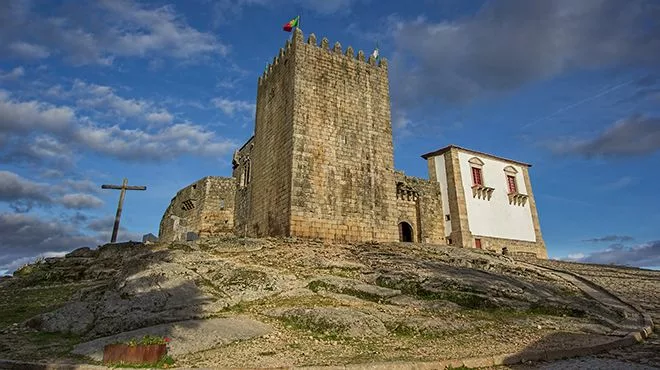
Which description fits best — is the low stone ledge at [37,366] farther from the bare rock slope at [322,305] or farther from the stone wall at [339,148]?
the stone wall at [339,148]

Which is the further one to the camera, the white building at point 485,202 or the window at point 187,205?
the window at point 187,205

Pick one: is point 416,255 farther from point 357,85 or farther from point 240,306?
point 357,85

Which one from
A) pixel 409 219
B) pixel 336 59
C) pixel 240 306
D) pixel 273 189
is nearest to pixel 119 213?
pixel 273 189

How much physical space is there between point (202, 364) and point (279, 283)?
4.97m

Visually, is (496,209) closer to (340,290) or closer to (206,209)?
(206,209)

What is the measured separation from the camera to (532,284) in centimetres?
1225

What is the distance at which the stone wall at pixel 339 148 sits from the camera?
56.7ft

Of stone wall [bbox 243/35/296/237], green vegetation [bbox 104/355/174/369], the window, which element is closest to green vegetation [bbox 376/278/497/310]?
green vegetation [bbox 104/355/174/369]

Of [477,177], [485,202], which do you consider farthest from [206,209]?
[485,202]

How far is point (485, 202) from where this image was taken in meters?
29.9

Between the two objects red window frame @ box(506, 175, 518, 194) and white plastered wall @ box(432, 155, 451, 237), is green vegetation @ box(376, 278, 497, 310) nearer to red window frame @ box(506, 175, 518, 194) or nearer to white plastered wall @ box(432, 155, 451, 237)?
white plastered wall @ box(432, 155, 451, 237)

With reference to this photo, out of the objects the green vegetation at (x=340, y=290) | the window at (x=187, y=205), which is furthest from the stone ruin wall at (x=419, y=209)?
the green vegetation at (x=340, y=290)

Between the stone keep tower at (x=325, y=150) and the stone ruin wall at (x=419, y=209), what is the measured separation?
8.88m

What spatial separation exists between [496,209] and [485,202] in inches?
50.6
